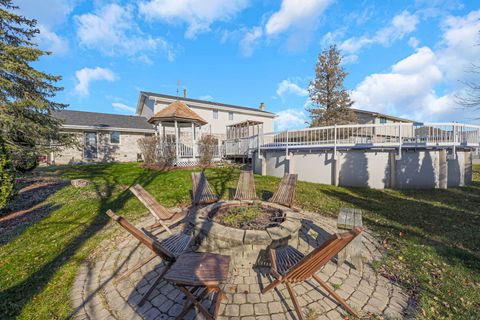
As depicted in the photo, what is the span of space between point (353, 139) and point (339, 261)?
8.25 meters

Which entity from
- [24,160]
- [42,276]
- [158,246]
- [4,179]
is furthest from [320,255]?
[24,160]

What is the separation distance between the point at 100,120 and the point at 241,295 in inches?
873

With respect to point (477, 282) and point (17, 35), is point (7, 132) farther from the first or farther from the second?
point (477, 282)

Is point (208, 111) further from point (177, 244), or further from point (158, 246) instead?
point (158, 246)

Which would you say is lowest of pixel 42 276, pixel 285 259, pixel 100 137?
pixel 42 276

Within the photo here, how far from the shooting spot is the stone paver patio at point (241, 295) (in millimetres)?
2457

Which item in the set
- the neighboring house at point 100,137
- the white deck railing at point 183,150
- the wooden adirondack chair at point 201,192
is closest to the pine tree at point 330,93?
the white deck railing at point 183,150

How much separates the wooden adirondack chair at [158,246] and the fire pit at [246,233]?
1.52ft

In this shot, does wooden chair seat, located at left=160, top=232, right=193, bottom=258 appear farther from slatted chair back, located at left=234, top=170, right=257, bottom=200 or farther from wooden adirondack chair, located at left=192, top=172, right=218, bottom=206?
slatted chair back, located at left=234, top=170, right=257, bottom=200

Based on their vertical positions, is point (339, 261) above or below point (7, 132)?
below

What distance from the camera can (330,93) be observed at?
79.0 ft

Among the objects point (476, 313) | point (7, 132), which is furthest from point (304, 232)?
point (7, 132)

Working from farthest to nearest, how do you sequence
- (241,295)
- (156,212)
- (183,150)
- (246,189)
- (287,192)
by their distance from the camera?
(183,150) → (246,189) → (287,192) → (156,212) → (241,295)

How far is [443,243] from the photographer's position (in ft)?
13.9
